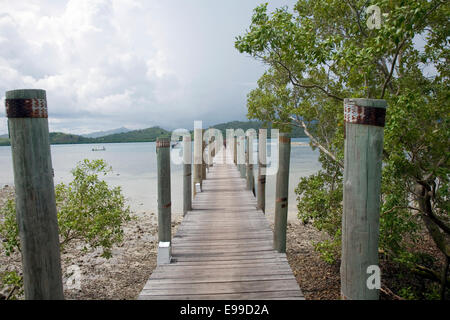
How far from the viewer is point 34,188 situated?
6.07 feet

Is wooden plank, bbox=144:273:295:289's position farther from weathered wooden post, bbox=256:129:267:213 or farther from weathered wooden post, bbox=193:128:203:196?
weathered wooden post, bbox=193:128:203:196

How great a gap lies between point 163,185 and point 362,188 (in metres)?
2.81

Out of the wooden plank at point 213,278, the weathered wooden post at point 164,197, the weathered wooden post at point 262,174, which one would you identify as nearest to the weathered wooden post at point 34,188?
the wooden plank at point 213,278

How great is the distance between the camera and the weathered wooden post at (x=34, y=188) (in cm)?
182

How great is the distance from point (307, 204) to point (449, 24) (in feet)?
16.3

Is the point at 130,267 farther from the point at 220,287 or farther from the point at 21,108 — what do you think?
the point at 21,108

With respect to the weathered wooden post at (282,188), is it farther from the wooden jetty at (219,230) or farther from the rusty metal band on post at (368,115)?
the rusty metal band on post at (368,115)

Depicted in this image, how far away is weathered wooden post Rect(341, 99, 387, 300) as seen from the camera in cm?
175

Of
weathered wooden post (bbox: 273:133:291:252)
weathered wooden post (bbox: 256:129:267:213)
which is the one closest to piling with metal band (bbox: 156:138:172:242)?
weathered wooden post (bbox: 273:133:291:252)

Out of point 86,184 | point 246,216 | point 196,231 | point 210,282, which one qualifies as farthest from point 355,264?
point 86,184

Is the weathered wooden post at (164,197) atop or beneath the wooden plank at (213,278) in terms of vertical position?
atop

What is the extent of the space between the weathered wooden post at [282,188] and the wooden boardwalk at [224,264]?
0.26 m

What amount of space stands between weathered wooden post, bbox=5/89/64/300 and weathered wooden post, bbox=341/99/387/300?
1.99 metres

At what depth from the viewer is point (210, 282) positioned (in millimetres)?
3332
